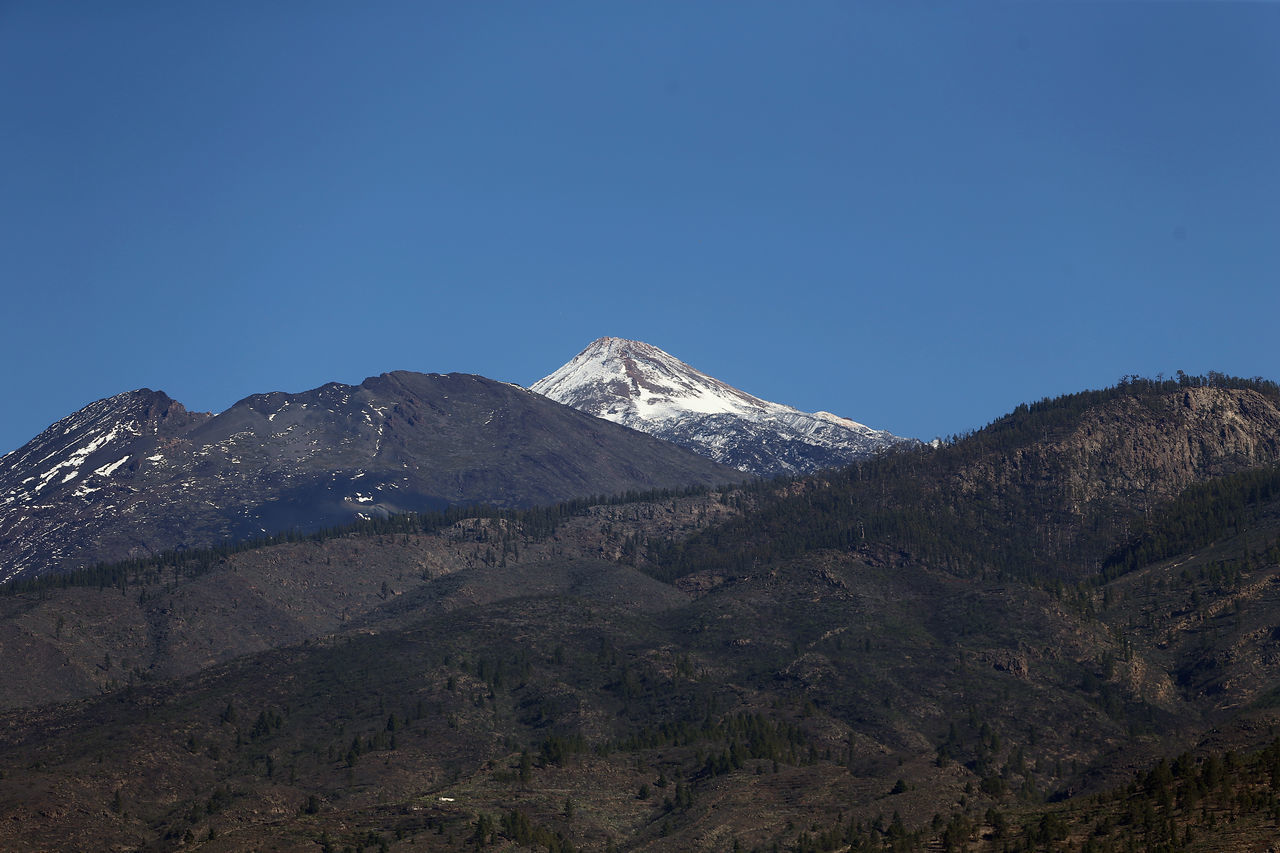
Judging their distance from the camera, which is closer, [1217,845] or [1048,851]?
[1217,845]

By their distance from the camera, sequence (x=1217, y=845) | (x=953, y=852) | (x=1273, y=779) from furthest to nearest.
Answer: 1. (x=953, y=852)
2. (x=1273, y=779)
3. (x=1217, y=845)

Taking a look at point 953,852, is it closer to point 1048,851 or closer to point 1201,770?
point 1048,851

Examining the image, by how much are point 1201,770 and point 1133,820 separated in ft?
55.3

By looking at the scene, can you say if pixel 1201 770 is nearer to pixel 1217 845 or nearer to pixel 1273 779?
pixel 1273 779

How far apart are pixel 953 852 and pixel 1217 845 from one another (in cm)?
3706

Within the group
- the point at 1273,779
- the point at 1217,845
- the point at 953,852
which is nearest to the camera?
the point at 1217,845

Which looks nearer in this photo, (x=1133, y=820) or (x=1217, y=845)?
(x=1217, y=845)

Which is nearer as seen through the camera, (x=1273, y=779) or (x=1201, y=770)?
(x=1273, y=779)

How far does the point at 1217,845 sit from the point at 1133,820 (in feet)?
69.6

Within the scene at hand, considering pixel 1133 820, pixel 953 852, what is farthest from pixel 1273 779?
pixel 953 852

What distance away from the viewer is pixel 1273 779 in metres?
181

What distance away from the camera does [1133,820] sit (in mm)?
187250

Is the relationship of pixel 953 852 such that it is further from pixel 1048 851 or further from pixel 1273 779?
pixel 1273 779

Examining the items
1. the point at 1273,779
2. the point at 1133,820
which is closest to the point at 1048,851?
the point at 1133,820
